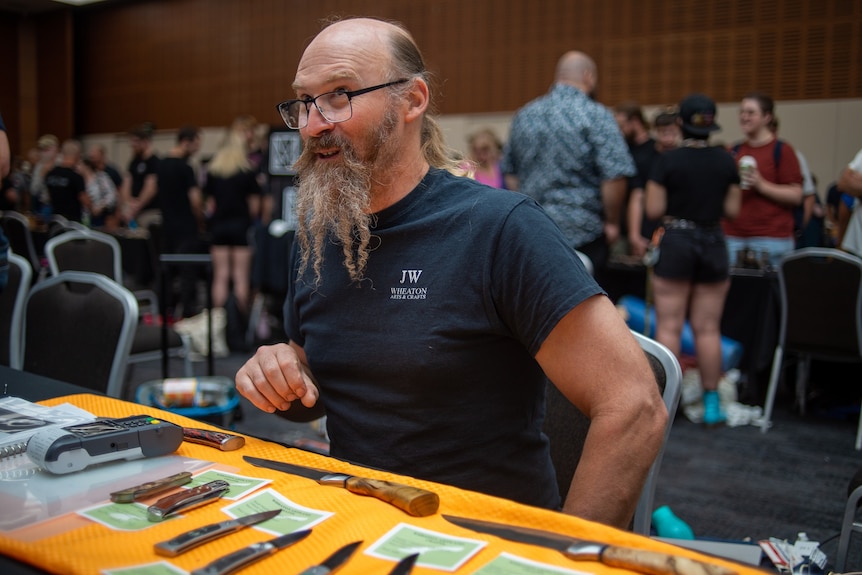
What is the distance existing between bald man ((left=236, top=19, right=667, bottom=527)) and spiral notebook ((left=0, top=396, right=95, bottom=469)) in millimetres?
282

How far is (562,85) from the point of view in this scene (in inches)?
148

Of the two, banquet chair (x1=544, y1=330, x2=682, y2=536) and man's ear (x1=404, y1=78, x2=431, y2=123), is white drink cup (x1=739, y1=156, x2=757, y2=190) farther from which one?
man's ear (x1=404, y1=78, x2=431, y2=123)

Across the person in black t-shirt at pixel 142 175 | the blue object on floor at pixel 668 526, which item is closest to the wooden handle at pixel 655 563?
the blue object on floor at pixel 668 526

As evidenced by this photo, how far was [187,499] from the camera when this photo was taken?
35.2 inches

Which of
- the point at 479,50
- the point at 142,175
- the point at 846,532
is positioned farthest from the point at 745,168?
the point at 142,175

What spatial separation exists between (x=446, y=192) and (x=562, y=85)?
2.60 meters

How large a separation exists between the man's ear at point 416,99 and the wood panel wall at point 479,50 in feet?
9.85

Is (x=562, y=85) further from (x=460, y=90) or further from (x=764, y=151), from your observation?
(x=460, y=90)

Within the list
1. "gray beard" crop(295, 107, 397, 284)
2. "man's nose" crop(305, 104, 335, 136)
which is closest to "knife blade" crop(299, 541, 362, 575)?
"gray beard" crop(295, 107, 397, 284)


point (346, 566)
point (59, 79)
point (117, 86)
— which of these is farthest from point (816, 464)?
point (59, 79)

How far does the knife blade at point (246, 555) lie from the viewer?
2.35 feet

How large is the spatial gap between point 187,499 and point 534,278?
0.61 meters

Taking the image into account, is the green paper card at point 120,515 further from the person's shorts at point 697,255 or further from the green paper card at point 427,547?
the person's shorts at point 697,255

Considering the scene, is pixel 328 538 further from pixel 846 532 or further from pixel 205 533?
pixel 846 532
